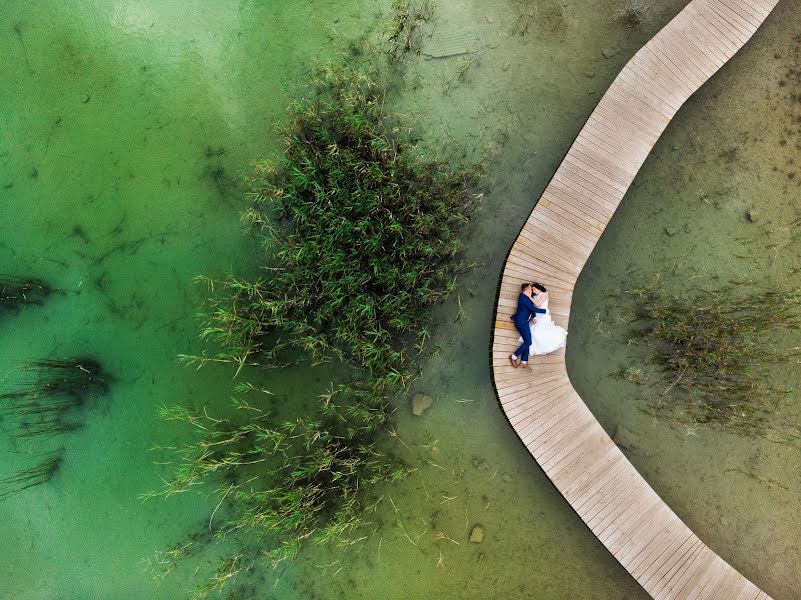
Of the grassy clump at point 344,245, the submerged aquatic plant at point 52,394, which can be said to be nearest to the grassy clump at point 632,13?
the grassy clump at point 344,245

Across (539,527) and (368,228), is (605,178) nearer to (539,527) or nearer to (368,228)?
(368,228)

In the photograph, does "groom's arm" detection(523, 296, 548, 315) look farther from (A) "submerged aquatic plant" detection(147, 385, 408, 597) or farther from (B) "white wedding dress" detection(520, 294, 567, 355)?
(A) "submerged aquatic plant" detection(147, 385, 408, 597)

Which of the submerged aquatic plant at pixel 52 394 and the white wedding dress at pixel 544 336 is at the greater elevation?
the white wedding dress at pixel 544 336

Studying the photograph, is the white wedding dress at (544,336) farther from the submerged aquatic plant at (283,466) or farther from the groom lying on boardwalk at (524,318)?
the submerged aquatic plant at (283,466)

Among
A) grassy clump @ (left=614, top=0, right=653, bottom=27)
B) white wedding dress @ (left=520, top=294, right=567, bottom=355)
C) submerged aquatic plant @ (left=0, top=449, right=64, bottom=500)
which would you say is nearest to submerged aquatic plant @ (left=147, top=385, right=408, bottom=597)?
submerged aquatic plant @ (left=0, top=449, right=64, bottom=500)

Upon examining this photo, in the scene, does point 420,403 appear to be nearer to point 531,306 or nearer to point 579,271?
point 531,306

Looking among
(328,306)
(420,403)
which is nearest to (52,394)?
(328,306)
